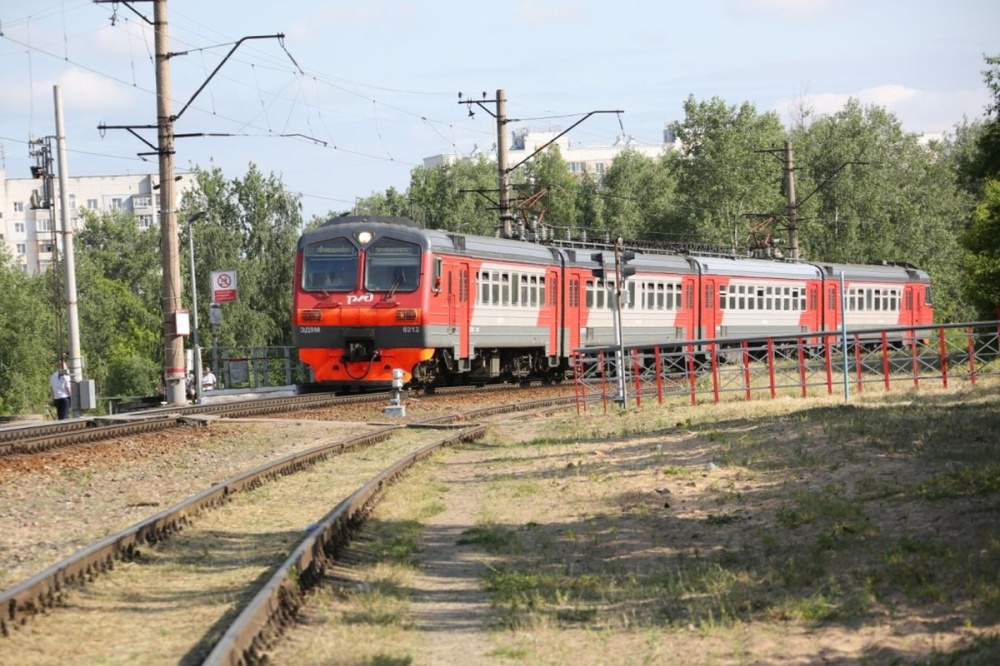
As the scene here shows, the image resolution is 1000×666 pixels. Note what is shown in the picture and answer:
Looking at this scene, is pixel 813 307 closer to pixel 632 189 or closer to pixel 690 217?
pixel 690 217

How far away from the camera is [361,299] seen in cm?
2791

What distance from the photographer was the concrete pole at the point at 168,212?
93.0 ft

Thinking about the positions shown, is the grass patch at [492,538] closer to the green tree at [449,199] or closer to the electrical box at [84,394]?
the electrical box at [84,394]

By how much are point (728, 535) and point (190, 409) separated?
18.0 m

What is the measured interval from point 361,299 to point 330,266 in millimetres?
1054

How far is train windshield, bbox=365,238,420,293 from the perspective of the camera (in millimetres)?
27516

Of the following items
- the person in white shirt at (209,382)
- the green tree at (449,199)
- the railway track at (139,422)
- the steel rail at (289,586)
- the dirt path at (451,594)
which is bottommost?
the dirt path at (451,594)

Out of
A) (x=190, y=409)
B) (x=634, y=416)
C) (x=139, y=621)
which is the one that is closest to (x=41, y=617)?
(x=139, y=621)

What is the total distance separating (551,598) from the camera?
865 cm

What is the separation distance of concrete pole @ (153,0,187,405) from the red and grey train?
2586 millimetres

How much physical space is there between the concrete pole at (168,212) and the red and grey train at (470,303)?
259cm

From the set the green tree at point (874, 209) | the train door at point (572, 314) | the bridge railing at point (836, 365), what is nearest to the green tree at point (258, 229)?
the green tree at point (874, 209)

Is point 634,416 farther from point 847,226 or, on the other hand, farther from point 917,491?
point 847,226

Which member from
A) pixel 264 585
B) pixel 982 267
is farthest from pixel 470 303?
pixel 982 267
